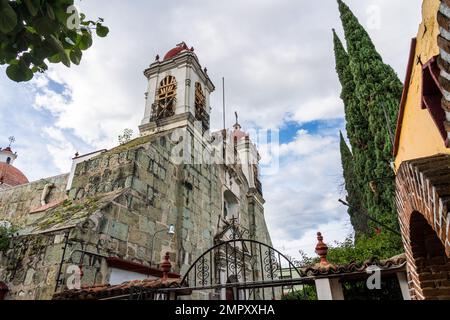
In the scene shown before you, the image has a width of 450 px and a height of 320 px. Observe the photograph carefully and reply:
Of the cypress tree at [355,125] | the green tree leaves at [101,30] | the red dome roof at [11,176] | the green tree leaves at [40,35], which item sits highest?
the red dome roof at [11,176]

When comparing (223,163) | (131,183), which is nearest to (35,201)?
(131,183)

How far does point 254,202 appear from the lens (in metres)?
17.4

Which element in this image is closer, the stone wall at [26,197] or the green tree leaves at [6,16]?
the green tree leaves at [6,16]

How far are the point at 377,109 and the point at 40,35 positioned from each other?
9.73 metres

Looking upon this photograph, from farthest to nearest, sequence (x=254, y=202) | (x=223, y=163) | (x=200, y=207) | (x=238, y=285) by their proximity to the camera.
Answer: (x=254, y=202) < (x=223, y=163) < (x=200, y=207) < (x=238, y=285)

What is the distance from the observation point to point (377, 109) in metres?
9.27

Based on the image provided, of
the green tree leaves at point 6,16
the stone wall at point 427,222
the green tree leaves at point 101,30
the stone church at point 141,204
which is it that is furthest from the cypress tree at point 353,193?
the green tree leaves at point 6,16

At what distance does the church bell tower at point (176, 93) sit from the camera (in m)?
11.5

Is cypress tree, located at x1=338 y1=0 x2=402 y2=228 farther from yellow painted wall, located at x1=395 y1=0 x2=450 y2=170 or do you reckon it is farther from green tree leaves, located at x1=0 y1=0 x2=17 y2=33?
green tree leaves, located at x1=0 y1=0 x2=17 y2=33

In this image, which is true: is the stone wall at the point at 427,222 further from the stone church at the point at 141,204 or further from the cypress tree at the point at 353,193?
the cypress tree at the point at 353,193

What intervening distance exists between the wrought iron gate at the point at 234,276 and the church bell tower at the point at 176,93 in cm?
543

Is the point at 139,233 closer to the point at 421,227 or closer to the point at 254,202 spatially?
the point at 421,227

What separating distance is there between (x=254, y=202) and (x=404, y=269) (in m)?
13.6

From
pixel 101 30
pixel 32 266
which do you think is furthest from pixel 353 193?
pixel 101 30
